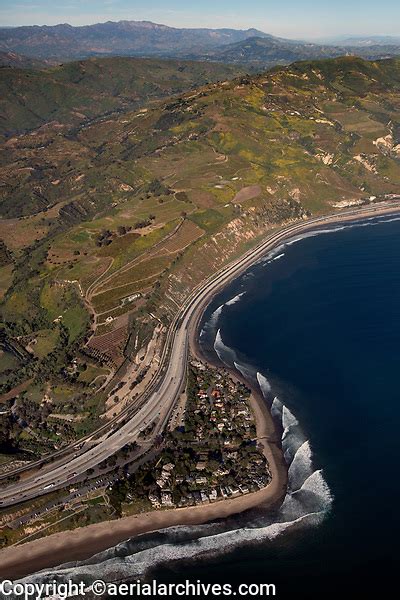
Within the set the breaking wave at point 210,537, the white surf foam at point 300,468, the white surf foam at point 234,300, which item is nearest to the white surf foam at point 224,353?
the white surf foam at point 234,300

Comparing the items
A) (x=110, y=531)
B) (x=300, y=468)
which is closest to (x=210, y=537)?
(x=110, y=531)

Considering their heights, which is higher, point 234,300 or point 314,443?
point 234,300

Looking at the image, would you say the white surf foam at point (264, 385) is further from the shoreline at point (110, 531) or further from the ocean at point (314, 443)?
the shoreline at point (110, 531)

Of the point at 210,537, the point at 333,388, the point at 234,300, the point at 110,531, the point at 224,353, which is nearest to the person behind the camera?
the point at 210,537

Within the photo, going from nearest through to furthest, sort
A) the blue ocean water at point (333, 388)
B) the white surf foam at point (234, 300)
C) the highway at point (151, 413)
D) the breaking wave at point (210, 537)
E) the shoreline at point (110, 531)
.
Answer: the blue ocean water at point (333, 388) → the breaking wave at point (210, 537) → the shoreline at point (110, 531) → the highway at point (151, 413) → the white surf foam at point (234, 300)

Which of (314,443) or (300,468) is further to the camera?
(314,443)

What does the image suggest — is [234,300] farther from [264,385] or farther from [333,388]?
[333,388]
